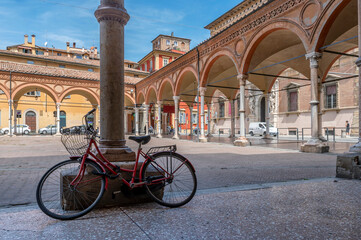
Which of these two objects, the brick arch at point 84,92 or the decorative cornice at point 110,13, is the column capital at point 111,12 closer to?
the decorative cornice at point 110,13

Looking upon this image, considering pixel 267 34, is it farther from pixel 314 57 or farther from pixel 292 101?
pixel 292 101

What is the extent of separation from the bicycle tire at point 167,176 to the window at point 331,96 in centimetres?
2355

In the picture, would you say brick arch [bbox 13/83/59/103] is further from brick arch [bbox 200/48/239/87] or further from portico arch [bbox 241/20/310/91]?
portico arch [bbox 241/20/310/91]

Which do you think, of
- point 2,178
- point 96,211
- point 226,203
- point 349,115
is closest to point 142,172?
point 96,211

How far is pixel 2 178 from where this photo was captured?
5367 mm

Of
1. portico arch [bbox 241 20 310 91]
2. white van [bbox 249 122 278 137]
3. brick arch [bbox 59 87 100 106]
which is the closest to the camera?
portico arch [bbox 241 20 310 91]

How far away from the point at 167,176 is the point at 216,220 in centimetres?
87

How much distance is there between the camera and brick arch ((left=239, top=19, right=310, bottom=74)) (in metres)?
10.8

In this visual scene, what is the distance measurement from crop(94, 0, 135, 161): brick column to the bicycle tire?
1.55 ft

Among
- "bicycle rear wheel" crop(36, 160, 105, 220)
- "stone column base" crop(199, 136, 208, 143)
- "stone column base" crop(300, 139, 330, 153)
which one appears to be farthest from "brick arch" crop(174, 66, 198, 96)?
"bicycle rear wheel" crop(36, 160, 105, 220)

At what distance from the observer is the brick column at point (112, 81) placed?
11.9 ft

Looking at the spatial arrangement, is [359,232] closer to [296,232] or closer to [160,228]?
[296,232]

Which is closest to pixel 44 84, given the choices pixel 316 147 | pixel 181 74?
pixel 181 74

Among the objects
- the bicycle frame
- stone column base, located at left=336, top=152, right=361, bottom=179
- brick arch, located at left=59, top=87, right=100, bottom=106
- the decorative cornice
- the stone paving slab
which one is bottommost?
the stone paving slab
